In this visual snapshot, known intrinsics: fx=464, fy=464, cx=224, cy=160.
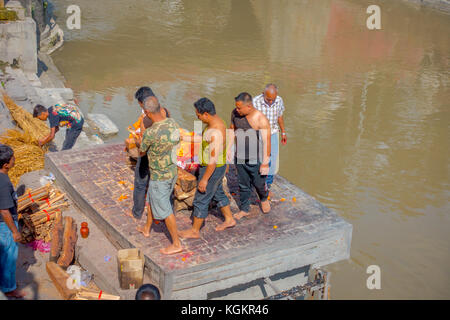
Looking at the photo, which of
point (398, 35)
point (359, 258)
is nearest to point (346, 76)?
point (398, 35)

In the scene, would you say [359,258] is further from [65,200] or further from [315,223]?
[65,200]

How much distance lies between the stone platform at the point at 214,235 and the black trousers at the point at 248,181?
29cm

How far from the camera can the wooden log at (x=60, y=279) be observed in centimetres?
565

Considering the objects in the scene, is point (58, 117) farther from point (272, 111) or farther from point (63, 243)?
point (272, 111)

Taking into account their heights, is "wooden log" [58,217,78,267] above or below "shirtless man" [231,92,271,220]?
below

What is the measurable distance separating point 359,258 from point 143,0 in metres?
26.4

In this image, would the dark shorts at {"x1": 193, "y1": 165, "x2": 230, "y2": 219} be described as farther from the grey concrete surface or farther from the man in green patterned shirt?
the grey concrete surface

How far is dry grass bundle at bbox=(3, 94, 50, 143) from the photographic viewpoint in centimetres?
954

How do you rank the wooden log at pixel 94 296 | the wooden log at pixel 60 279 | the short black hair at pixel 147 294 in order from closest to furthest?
1. the short black hair at pixel 147 294
2. the wooden log at pixel 94 296
3. the wooden log at pixel 60 279

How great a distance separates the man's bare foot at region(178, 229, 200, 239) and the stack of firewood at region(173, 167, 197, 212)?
669 millimetres

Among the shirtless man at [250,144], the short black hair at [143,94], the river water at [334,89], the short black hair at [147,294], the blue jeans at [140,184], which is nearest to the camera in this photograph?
the short black hair at [147,294]

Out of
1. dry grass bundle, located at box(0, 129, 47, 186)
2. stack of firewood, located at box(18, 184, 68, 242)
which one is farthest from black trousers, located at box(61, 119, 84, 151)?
stack of firewood, located at box(18, 184, 68, 242)

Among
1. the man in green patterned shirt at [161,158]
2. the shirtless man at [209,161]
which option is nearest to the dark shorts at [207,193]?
the shirtless man at [209,161]

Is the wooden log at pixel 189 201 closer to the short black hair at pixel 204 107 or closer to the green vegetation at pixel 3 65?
the short black hair at pixel 204 107
